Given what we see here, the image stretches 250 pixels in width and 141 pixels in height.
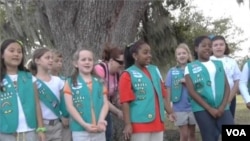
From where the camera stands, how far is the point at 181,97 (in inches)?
261

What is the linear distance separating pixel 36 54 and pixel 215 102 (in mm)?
1946

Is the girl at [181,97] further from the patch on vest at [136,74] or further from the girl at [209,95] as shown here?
the patch on vest at [136,74]

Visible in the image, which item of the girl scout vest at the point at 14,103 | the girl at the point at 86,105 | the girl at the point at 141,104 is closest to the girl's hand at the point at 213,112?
the girl at the point at 141,104

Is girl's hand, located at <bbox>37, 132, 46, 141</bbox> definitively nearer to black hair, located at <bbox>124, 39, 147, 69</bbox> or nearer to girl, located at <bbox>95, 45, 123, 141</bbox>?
girl, located at <bbox>95, 45, 123, 141</bbox>

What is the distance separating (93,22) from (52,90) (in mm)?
2550

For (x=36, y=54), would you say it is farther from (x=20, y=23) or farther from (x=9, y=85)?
(x=20, y=23)

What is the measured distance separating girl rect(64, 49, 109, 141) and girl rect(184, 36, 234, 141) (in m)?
1.03

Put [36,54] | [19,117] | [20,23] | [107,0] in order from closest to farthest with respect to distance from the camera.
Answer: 1. [19,117]
2. [36,54]
3. [107,0]
4. [20,23]

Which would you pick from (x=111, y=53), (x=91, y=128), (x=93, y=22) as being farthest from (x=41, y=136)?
(x=93, y=22)

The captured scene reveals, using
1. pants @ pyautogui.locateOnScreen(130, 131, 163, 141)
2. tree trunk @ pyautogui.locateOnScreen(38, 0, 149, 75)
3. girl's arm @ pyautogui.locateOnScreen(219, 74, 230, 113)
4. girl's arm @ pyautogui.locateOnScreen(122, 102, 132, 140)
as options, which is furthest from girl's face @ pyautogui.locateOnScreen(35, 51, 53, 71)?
tree trunk @ pyautogui.locateOnScreen(38, 0, 149, 75)

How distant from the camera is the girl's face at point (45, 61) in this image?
17.0 feet

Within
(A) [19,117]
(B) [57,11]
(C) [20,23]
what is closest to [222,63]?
(A) [19,117]

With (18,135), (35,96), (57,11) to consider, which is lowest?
(18,135)

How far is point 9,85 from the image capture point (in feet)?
14.7
